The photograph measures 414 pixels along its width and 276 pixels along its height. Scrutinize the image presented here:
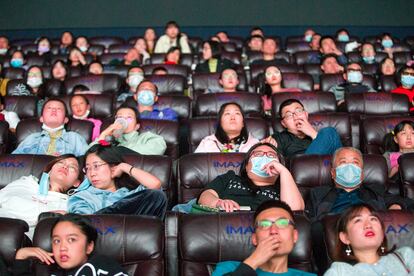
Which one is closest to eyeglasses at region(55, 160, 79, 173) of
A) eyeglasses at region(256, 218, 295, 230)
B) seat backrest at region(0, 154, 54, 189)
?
seat backrest at region(0, 154, 54, 189)

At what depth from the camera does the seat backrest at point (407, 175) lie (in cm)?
386

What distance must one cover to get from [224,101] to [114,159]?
2.06 m

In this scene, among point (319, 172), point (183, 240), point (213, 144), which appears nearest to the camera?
point (183, 240)

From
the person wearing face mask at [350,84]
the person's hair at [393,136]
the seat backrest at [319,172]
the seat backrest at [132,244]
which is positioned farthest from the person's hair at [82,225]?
the person wearing face mask at [350,84]

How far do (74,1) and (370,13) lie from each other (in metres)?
6.11

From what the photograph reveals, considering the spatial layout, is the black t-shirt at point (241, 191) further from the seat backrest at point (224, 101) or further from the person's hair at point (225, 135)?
the seat backrest at point (224, 101)

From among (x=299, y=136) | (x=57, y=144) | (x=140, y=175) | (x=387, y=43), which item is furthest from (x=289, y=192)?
(x=387, y=43)

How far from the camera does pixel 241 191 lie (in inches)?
142

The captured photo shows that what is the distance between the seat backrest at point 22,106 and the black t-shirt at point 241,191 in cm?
296

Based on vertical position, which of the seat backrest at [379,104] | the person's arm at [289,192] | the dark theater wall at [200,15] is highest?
the dark theater wall at [200,15]

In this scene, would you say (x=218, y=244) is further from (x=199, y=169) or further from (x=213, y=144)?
(x=213, y=144)

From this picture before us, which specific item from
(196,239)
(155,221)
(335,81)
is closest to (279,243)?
(196,239)

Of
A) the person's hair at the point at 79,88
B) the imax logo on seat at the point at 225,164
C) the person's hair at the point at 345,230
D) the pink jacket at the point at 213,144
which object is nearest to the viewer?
the person's hair at the point at 345,230

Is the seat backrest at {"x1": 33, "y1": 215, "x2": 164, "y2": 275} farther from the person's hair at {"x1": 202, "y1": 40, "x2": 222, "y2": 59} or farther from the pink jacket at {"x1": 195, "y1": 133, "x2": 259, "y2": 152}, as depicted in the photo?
the person's hair at {"x1": 202, "y1": 40, "x2": 222, "y2": 59}
